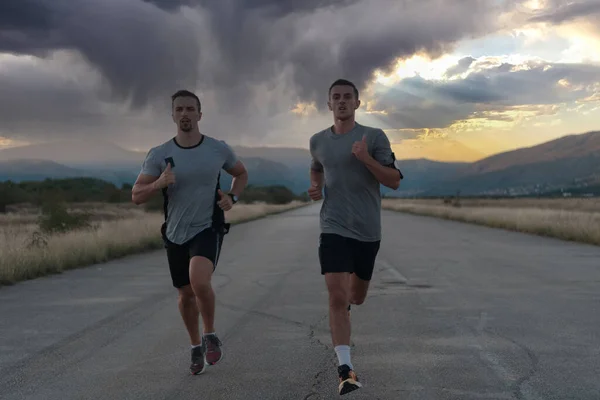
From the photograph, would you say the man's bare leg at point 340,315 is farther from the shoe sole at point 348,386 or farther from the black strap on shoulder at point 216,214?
the black strap on shoulder at point 216,214

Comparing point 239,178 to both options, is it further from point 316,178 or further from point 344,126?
point 344,126

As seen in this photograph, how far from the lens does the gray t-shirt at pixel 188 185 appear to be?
195 inches

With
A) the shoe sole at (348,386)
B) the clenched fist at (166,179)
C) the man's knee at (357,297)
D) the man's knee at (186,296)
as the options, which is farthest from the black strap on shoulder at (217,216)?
the shoe sole at (348,386)

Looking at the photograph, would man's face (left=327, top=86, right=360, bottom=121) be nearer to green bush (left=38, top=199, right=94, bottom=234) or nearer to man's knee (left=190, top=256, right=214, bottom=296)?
man's knee (left=190, top=256, right=214, bottom=296)

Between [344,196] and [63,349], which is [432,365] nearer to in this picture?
[344,196]

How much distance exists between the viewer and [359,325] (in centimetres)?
698

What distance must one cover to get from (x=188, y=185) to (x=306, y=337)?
7.24ft

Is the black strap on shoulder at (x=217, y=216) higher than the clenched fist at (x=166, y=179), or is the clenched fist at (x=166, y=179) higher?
the clenched fist at (x=166, y=179)

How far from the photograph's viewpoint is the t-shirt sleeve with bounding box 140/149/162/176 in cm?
507

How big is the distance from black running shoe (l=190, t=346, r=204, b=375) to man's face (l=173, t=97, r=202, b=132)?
173cm

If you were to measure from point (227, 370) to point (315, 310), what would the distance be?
2.95 m

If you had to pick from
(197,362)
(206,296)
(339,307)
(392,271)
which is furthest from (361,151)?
(392,271)

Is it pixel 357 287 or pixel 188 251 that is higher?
pixel 188 251

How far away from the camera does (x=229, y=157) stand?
530 cm
